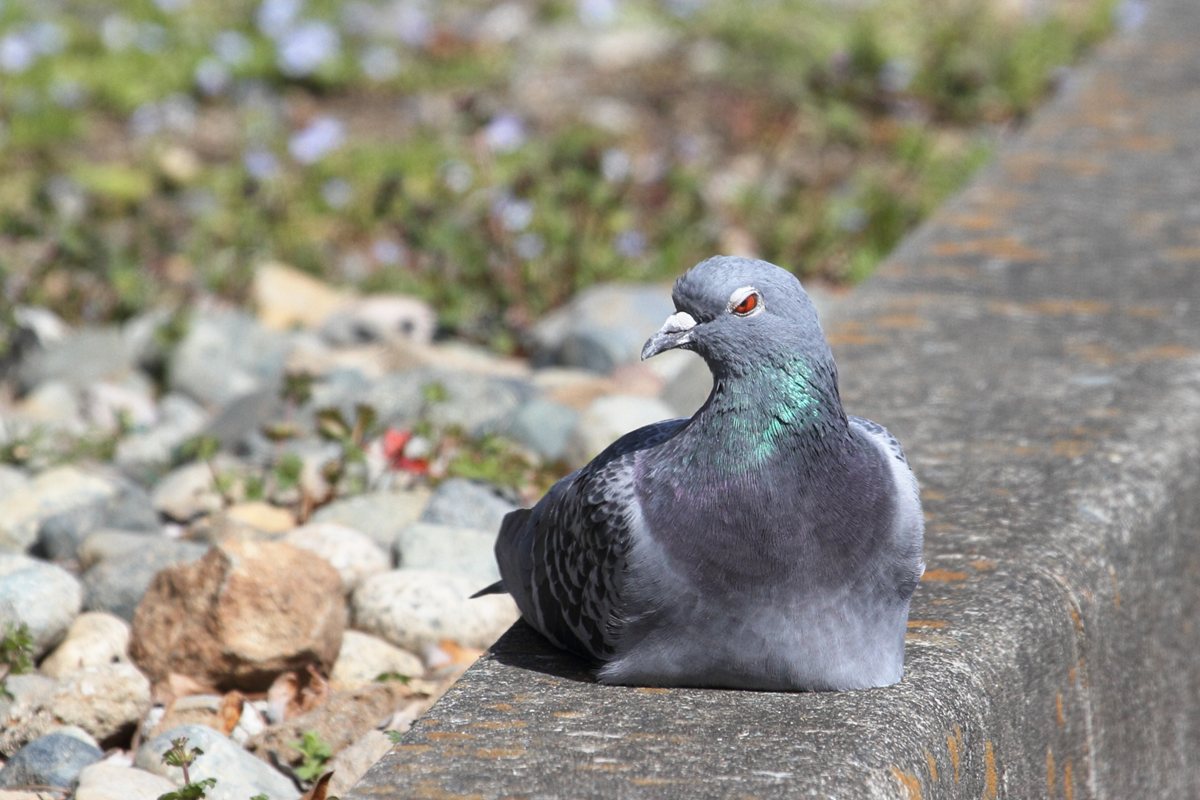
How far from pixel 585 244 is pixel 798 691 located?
304cm

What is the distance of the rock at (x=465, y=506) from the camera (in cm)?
322

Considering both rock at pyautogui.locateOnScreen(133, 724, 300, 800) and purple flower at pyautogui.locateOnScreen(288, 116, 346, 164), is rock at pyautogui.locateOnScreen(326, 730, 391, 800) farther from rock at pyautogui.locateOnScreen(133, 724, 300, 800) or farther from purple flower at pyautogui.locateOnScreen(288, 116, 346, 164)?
purple flower at pyautogui.locateOnScreen(288, 116, 346, 164)

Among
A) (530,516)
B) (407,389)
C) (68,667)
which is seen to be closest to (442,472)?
(407,389)

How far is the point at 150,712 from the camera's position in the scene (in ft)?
8.68

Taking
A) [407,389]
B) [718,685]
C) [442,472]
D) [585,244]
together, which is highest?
[585,244]

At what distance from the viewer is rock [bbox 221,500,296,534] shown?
10.9ft

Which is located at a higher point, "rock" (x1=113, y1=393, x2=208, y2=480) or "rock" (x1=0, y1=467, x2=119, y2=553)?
"rock" (x1=113, y1=393, x2=208, y2=480)

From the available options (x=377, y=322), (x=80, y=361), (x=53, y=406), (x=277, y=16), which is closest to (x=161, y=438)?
(x=53, y=406)

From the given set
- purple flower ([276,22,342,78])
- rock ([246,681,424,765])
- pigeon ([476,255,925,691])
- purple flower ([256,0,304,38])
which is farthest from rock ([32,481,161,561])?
purple flower ([256,0,304,38])

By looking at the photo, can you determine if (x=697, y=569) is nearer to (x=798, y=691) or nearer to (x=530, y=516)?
(x=798, y=691)

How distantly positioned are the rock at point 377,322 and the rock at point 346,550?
5.07ft

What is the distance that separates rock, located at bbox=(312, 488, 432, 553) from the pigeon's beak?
137 centimetres

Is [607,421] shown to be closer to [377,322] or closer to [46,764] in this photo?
[377,322]

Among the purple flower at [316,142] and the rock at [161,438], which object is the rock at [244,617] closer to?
the rock at [161,438]
